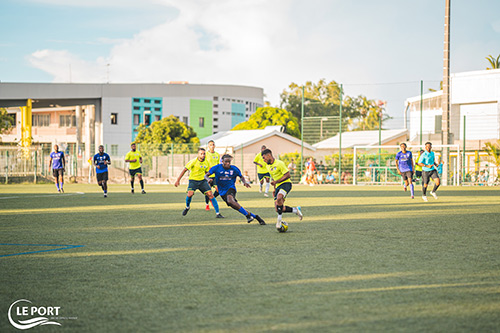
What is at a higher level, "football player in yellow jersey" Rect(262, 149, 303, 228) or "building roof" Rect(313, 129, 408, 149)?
"building roof" Rect(313, 129, 408, 149)

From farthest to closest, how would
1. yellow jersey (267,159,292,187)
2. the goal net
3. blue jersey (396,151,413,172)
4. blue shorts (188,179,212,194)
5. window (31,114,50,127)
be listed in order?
window (31,114,50,127) < the goal net < blue jersey (396,151,413,172) < blue shorts (188,179,212,194) < yellow jersey (267,159,292,187)

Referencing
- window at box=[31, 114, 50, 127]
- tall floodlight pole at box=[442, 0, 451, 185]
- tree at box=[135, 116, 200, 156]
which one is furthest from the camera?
window at box=[31, 114, 50, 127]

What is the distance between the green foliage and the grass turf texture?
200ft

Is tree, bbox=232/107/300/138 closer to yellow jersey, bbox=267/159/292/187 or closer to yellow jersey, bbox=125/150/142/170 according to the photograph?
yellow jersey, bbox=125/150/142/170

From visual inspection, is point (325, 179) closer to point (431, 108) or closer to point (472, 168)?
point (472, 168)

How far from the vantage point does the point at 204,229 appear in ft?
38.6

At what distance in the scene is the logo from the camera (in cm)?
491

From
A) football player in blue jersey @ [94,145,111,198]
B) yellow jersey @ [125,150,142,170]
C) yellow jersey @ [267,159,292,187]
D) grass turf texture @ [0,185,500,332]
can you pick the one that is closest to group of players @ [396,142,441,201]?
grass turf texture @ [0,185,500,332]

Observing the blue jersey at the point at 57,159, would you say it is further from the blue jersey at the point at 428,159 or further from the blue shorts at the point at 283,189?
the blue shorts at the point at 283,189

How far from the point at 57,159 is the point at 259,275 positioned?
20.8m

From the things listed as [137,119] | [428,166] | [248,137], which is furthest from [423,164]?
[137,119]

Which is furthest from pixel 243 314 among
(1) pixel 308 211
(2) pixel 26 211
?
(2) pixel 26 211

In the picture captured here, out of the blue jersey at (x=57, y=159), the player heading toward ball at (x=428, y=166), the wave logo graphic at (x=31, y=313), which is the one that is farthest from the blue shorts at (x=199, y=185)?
the blue jersey at (x=57, y=159)

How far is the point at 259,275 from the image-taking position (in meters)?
6.79
